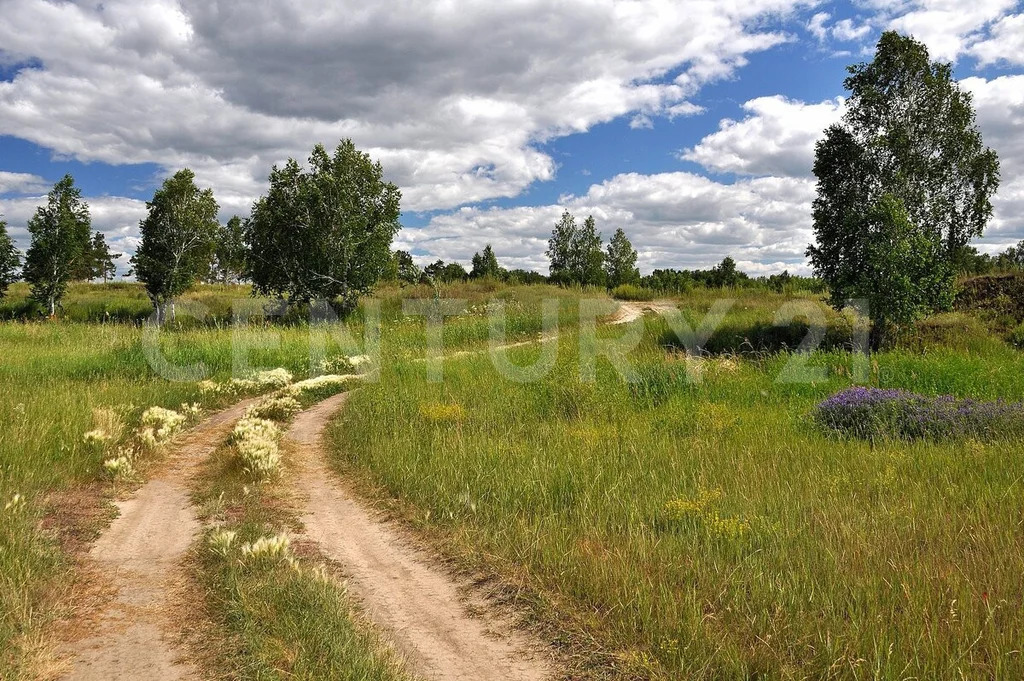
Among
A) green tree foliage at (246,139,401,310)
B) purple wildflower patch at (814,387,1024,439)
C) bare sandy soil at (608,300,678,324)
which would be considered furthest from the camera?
green tree foliage at (246,139,401,310)

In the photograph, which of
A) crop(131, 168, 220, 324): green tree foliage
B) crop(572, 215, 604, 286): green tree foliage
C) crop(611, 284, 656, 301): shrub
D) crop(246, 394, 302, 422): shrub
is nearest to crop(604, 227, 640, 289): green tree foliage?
crop(572, 215, 604, 286): green tree foliage

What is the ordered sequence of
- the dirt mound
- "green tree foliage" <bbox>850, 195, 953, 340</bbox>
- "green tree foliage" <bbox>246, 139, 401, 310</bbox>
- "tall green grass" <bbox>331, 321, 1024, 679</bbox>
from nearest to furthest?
1. "tall green grass" <bbox>331, 321, 1024, 679</bbox>
2. "green tree foliage" <bbox>850, 195, 953, 340</bbox>
3. the dirt mound
4. "green tree foliage" <bbox>246, 139, 401, 310</bbox>

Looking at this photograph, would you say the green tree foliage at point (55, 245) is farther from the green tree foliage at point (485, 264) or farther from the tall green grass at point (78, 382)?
the green tree foliage at point (485, 264)

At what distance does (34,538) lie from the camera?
5.10 meters

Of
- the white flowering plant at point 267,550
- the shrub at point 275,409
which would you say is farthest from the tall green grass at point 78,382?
the shrub at point 275,409

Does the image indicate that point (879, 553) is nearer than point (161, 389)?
Yes

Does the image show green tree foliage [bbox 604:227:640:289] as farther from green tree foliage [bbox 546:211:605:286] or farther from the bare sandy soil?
the bare sandy soil

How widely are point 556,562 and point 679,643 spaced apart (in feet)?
4.09

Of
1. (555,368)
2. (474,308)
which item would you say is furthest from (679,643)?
(474,308)

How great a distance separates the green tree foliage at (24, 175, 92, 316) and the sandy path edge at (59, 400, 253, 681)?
37131mm

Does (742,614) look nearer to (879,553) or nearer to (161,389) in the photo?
(879,553)

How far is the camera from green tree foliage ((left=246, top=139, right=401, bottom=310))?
28391 mm

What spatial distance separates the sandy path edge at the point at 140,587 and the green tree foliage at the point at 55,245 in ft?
122

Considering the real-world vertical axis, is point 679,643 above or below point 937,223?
below
